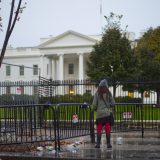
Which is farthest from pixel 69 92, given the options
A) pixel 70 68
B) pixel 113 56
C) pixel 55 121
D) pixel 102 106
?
pixel 70 68

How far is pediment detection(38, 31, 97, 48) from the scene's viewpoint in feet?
287

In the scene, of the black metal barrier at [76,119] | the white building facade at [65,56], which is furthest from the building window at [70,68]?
the black metal barrier at [76,119]

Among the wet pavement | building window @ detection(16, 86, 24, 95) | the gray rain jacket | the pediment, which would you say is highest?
the pediment

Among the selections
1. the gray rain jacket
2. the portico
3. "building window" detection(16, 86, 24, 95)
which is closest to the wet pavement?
the gray rain jacket

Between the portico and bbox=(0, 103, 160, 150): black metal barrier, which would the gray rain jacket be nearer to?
bbox=(0, 103, 160, 150): black metal barrier

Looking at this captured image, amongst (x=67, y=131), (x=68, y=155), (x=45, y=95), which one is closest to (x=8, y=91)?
(x=45, y=95)

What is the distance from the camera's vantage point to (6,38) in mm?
12609

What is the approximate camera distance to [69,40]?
88.4 metres

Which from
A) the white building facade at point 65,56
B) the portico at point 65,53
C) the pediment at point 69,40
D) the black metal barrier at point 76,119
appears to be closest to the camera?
the black metal barrier at point 76,119

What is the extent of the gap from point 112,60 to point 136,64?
2.36 meters

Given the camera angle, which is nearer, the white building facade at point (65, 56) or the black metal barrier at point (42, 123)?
the black metal barrier at point (42, 123)

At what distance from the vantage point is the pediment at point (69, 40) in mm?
87500

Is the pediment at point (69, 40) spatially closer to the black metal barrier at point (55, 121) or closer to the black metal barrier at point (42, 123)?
the black metal barrier at point (55, 121)

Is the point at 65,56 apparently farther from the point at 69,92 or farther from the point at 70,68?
the point at 69,92
